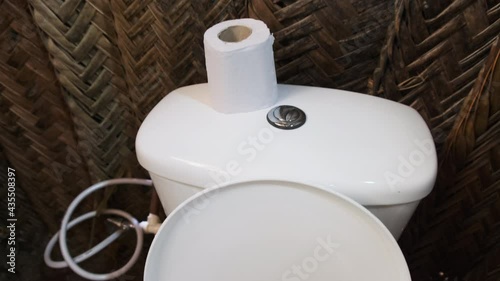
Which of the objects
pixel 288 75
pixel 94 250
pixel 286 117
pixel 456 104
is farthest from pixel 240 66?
pixel 94 250

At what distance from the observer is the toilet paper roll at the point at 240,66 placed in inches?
23.2

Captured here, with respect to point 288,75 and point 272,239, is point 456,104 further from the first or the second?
point 272,239

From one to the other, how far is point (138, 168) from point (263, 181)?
622 mm

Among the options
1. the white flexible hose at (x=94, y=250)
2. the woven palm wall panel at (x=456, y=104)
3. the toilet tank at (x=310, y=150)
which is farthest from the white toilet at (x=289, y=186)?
the white flexible hose at (x=94, y=250)

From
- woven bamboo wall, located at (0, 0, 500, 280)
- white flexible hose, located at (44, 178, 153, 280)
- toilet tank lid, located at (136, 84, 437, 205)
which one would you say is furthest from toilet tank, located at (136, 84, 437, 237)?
white flexible hose, located at (44, 178, 153, 280)

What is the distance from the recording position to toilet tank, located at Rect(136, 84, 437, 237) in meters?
0.55

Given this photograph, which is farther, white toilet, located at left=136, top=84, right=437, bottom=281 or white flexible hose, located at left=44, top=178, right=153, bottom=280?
white flexible hose, located at left=44, top=178, right=153, bottom=280

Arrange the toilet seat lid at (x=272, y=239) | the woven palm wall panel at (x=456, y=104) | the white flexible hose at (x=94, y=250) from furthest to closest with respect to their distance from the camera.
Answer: the white flexible hose at (x=94, y=250) < the woven palm wall panel at (x=456, y=104) < the toilet seat lid at (x=272, y=239)

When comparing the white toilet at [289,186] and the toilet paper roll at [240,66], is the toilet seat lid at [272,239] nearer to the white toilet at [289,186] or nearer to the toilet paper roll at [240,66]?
the white toilet at [289,186]

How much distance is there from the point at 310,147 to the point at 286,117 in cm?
7

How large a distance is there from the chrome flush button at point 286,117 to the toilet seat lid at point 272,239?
11 cm

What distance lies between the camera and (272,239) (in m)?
0.61

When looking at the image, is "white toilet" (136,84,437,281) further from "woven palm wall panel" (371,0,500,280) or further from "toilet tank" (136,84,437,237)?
"woven palm wall panel" (371,0,500,280)

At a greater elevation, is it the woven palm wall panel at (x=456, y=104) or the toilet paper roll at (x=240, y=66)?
the toilet paper roll at (x=240, y=66)
